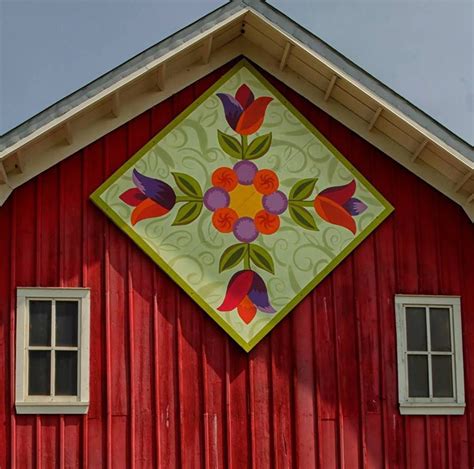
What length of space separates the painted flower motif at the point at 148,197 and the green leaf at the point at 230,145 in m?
0.84

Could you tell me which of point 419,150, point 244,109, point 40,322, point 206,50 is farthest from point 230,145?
point 40,322

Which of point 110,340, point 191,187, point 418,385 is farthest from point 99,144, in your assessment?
point 418,385

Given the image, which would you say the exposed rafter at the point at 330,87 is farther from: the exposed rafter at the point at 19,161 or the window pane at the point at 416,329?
the exposed rafter at the point at 19,161

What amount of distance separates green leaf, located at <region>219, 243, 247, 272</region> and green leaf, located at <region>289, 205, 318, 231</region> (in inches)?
28.1

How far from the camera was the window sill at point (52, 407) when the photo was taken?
14227 mm

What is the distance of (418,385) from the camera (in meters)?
15.3

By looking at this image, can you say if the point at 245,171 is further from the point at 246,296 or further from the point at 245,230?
the point at 246,296

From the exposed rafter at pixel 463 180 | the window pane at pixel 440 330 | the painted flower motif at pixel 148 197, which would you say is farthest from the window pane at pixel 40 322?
the exposed rafter at pixel 463 180

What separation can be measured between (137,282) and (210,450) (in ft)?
6.65

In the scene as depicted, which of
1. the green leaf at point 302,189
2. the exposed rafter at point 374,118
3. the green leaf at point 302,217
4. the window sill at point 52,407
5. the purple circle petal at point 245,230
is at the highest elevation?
the exposed rafter at point 374,118

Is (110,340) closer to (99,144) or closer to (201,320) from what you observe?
(201,320)

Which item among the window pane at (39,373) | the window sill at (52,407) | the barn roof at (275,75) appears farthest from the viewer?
the barn roof at (275,75)

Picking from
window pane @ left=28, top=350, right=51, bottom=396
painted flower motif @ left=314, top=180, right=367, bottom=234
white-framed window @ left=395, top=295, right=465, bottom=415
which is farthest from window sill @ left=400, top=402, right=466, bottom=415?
window pane @ left=28, top=350, right=51, bottom=396

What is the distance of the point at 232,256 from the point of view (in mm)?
15070
